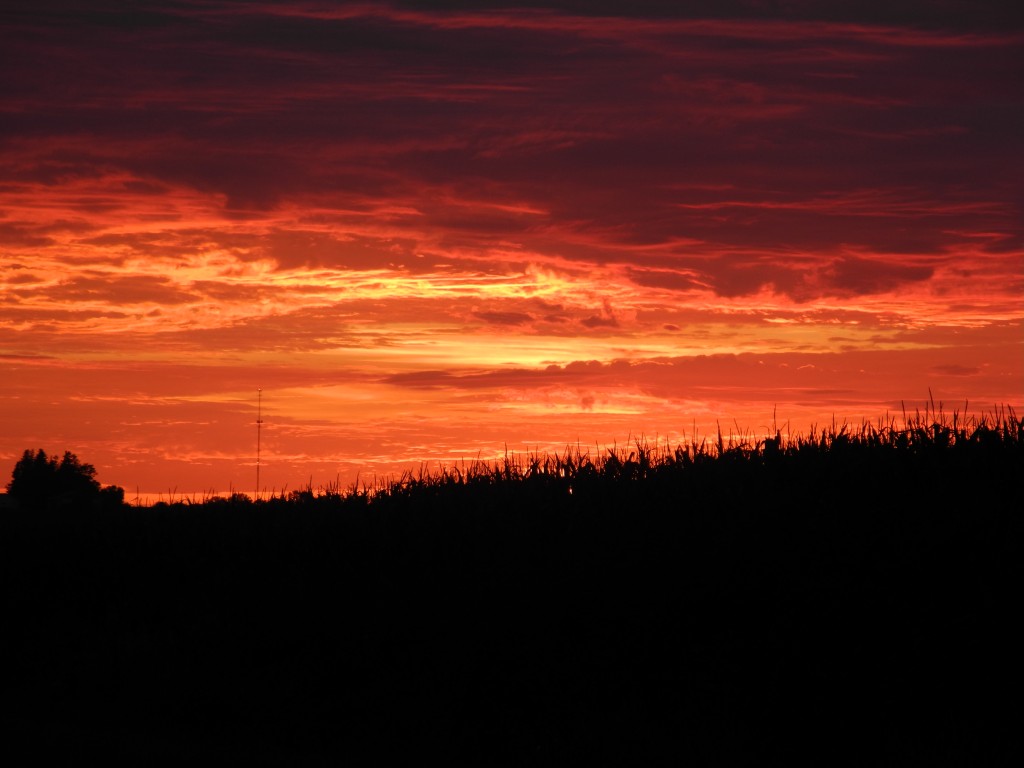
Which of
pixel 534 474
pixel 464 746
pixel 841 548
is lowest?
pixel 464 746

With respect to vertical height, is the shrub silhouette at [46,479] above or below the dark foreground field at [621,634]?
above

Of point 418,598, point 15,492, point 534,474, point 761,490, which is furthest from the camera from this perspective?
point 15,492

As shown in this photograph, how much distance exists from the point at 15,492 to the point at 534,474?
90.6m

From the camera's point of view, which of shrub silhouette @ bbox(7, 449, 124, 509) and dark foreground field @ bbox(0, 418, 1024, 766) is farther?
shrub silhouette @ bbox(7, 449, 124, 509)

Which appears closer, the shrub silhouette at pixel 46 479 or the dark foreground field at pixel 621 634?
the dark foreground field at pixel 621 634

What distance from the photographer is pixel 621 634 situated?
16.1m

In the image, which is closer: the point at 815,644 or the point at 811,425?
the point at 815,644

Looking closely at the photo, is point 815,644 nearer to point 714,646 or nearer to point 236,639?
point 714,646

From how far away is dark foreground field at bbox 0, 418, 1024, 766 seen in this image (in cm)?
1358

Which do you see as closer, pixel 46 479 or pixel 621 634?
pixel 621 634

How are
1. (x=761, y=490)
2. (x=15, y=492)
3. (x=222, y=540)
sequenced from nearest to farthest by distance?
(x=761, y=490), (x=222, y=540), (x=15, y=492)

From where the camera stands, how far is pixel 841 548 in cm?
1495

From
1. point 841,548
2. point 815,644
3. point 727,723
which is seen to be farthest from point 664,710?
point 841,548

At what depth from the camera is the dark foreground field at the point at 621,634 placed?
535 inches
